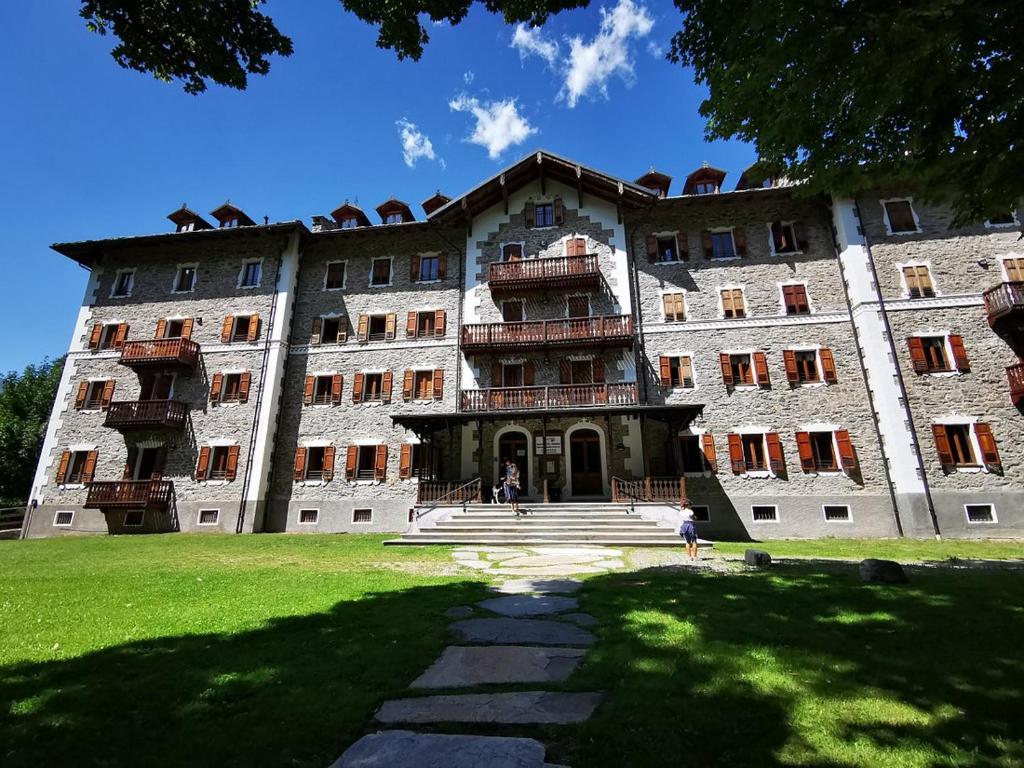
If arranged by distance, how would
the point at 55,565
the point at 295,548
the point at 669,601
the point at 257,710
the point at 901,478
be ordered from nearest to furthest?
the point at 257,710
the point at 669,601
the point at 55,565
the point at 295,548
the point at 901,478

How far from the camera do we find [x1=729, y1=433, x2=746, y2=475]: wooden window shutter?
1845 cm

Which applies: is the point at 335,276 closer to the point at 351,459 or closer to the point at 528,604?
the point at 351,459

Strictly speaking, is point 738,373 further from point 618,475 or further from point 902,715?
point 902,715

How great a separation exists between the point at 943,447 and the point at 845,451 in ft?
9.93

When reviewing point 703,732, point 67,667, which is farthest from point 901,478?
point 67,667

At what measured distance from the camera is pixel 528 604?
21.6 ft

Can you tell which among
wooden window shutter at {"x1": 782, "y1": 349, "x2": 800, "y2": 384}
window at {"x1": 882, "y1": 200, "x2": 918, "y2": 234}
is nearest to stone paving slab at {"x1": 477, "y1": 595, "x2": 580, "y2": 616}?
wooden window shutter at {"x1": 782, "y1": 349, "x2": 800, "y2": 384}

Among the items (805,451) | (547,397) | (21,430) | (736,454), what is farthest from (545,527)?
(21,430)

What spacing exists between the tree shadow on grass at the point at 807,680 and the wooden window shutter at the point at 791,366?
13.4 m

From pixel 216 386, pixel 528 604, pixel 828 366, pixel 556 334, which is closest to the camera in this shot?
pixel 528 604

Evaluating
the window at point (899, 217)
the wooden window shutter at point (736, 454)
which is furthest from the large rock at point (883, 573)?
the window at point (899, 217)

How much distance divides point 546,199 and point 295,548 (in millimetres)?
18286

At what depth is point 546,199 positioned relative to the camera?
23.1 metres

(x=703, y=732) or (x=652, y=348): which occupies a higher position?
(x=652, y=348)
